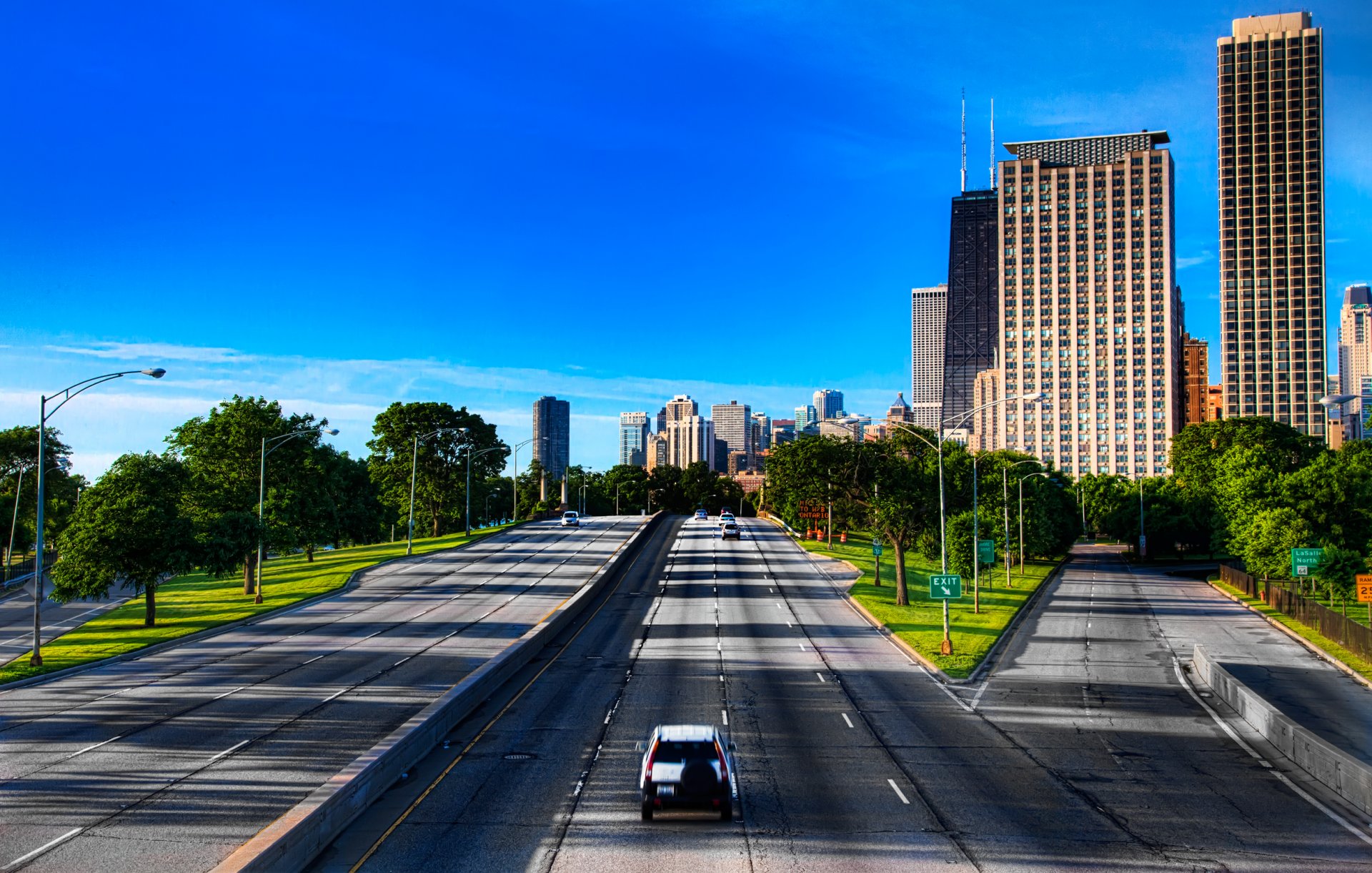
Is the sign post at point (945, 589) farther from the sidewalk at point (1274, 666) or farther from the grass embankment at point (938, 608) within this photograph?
the sidewalk at point (1274, 666)

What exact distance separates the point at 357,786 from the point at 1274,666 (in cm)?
3668

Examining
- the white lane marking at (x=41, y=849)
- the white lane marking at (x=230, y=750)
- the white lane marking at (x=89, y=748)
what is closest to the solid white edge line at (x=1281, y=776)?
the white lane marking at (x=41, y=849)

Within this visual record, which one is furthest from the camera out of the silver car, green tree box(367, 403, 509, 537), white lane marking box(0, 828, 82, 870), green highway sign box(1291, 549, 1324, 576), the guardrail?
green tree box(367, 403, 509, 537)

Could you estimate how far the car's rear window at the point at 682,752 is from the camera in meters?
17.4

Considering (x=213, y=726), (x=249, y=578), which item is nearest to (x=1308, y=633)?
(x=213, y=726)

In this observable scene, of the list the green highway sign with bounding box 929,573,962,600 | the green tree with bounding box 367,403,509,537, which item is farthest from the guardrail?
the green tree with bounding box 367,403,509,537

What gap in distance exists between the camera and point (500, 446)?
112 m

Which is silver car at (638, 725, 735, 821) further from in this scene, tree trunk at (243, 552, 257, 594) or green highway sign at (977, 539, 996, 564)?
tree trunk at (243, 552, 257, 594)

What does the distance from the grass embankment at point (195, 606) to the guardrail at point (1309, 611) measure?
162ft

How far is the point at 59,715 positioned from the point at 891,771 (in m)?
21.2

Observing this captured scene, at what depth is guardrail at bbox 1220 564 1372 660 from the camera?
136 feet

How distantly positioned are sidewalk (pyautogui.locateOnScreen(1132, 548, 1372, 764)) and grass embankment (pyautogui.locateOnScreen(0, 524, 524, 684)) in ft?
130

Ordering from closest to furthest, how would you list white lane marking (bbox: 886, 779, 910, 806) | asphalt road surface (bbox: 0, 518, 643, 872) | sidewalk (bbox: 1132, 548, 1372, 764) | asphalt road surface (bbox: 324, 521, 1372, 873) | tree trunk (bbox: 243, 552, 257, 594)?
asphalt road surface (bbox: 324, 521, 1372, 873) < asphalt road surface (bbox: 0, 518, 643, 872) < white lane marking (bbox: 886, 779, 910, 806) < sidewalk (bbox: 1132, 548, 1372, 764) < tree trunk (bbox: 243, 552, 257, 594)

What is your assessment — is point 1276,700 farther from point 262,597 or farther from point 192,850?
point 262,597
